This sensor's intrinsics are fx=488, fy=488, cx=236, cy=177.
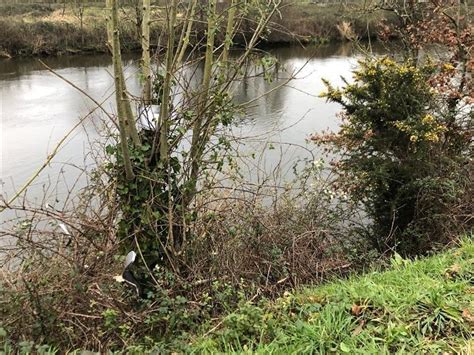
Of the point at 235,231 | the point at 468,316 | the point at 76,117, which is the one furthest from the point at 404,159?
the point at 76,117

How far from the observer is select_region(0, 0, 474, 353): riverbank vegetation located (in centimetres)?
281

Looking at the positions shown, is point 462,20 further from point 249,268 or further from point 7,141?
point 7,141

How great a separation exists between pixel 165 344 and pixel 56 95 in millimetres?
14067

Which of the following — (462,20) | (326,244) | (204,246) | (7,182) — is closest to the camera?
(204,246)

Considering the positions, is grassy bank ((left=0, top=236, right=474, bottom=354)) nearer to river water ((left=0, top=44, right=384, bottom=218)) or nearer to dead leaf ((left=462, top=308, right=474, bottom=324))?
dead leaf ((left=462, top=308, right=474, bottom=324))

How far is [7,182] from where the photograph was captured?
891 centimetres

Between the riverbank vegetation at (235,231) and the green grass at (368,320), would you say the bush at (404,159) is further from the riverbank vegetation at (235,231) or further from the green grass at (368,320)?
the green grass at (368,320)

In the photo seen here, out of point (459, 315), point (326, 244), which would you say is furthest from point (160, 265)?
point (459, 315)

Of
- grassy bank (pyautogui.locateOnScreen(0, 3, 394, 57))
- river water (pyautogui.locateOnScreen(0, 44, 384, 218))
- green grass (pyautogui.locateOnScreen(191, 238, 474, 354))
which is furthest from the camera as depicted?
grassy bank (pyautogui.locateOnScreen(0, 3, 394, 57))

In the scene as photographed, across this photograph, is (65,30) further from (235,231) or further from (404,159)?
(235,231)

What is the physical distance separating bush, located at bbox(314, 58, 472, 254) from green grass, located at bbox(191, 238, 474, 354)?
1966 mm

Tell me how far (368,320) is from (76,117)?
1145cm

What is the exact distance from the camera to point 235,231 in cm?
439

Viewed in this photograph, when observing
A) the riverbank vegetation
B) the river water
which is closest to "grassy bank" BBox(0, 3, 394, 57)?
the river water
